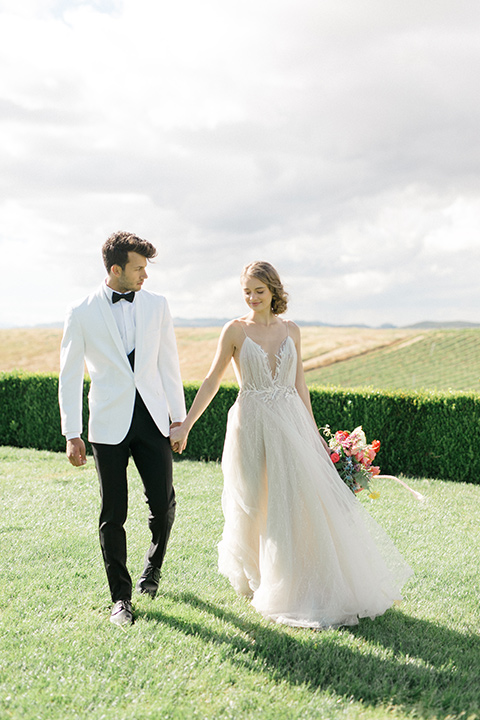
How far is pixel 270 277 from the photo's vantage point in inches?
166

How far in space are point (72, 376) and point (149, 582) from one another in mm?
1630

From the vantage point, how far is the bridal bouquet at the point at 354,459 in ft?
14.3

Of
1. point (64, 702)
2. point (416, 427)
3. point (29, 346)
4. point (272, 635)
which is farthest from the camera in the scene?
point (29, 346)

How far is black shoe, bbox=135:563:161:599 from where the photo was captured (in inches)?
171

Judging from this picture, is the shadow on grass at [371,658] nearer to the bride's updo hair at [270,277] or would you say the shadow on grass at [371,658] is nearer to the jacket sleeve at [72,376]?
the jacket sleeve at [72,376]

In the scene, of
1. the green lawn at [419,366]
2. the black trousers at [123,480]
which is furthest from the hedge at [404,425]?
the green lawn at [419,366]

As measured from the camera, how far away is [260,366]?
4199 mm

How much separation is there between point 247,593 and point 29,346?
60305 millimetres

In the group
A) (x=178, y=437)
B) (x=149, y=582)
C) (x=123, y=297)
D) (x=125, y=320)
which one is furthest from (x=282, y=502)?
(x=123, y=297)

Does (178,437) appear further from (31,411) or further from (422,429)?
(31,411)

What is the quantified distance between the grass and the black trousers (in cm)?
39

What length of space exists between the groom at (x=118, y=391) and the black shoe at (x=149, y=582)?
35cm

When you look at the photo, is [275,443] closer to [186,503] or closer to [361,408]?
[186,503]

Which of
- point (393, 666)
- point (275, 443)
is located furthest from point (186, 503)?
point (393, 666)
